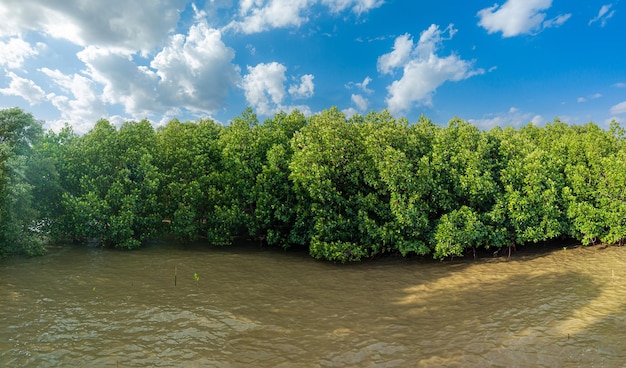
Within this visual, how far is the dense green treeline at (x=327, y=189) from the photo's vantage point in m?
18.9

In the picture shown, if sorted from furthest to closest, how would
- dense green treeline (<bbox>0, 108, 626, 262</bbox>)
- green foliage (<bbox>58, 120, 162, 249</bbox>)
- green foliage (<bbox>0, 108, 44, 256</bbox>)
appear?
green foliage (<bbox>58, 120, 162, 249</bbox>), dense green treeline (<bbox>0, 108, 626, 262</bbox>), green foliage (<bbox>0, 108, 44, 256</bbox>)

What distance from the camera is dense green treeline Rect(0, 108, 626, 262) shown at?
18.9m

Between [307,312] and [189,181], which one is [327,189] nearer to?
[307,312]

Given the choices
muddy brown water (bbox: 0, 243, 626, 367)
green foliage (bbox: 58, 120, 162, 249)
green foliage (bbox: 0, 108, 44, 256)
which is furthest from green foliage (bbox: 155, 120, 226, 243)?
green foliage (bbox: 0, 108, 44, 256)

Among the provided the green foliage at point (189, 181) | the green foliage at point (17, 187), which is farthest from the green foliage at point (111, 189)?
the green foliage at point (17, 187)

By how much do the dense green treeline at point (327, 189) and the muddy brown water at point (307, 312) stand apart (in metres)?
1.51

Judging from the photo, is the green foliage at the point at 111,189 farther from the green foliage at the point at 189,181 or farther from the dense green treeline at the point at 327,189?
the green foliage at the point at 189,181

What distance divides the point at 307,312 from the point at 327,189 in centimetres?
762

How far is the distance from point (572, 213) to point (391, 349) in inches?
596

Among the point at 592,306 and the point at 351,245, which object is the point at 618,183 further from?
the point at 351,245

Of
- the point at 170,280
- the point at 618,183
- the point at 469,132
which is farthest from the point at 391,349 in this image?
the point at 618,183

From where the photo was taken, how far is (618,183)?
2008 cm

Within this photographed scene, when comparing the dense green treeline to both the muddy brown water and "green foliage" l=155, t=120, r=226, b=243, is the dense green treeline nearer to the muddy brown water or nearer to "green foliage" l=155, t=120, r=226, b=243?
"green foliage" l=155, t=120, r=226, b=243

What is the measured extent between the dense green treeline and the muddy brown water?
1.51 metres
